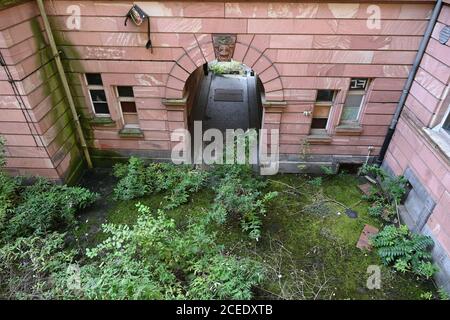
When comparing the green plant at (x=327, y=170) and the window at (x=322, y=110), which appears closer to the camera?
the window at (x=322, y=110)

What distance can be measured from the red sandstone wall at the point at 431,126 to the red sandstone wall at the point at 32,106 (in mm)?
8010

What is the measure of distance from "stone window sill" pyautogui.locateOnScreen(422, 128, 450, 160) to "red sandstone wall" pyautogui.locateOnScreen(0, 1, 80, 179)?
803cm

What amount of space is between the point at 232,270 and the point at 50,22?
20.5 feet

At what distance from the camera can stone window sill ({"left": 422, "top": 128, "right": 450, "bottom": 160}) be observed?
5466mm

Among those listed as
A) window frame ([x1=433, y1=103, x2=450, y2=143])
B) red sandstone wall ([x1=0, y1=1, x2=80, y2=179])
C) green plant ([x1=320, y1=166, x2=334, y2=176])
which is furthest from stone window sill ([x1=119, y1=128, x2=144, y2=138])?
window frame ([x1=433, y1=103, x2=450, y2=143])

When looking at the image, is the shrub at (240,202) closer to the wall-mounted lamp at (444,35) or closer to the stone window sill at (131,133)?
the stone window sill at (131,133)

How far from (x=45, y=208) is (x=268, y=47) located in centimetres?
582

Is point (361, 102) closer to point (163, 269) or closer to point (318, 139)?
point (318, 139)

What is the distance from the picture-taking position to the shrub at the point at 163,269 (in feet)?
13.8

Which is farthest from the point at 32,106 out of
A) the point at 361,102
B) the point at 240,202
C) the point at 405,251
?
the point at 405,251

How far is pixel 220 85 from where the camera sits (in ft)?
42.2

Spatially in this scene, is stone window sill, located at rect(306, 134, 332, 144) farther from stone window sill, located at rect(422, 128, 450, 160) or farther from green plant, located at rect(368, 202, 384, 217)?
stone window sill, located at rect(422, 128, 450, 160)

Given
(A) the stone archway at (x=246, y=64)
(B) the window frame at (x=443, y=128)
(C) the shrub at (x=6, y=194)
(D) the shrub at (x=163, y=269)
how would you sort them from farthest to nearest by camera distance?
(A) the stone archway at (x=246, y=64) → (C) the shrub at (x=6, y=194) → (B) the window frame at (x=443, y=128) → (D) the shrub at (x=163, y=269)

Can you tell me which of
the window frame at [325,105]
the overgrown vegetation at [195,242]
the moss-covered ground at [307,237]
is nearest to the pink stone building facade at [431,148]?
the overgrown vegetation at [195,242]
